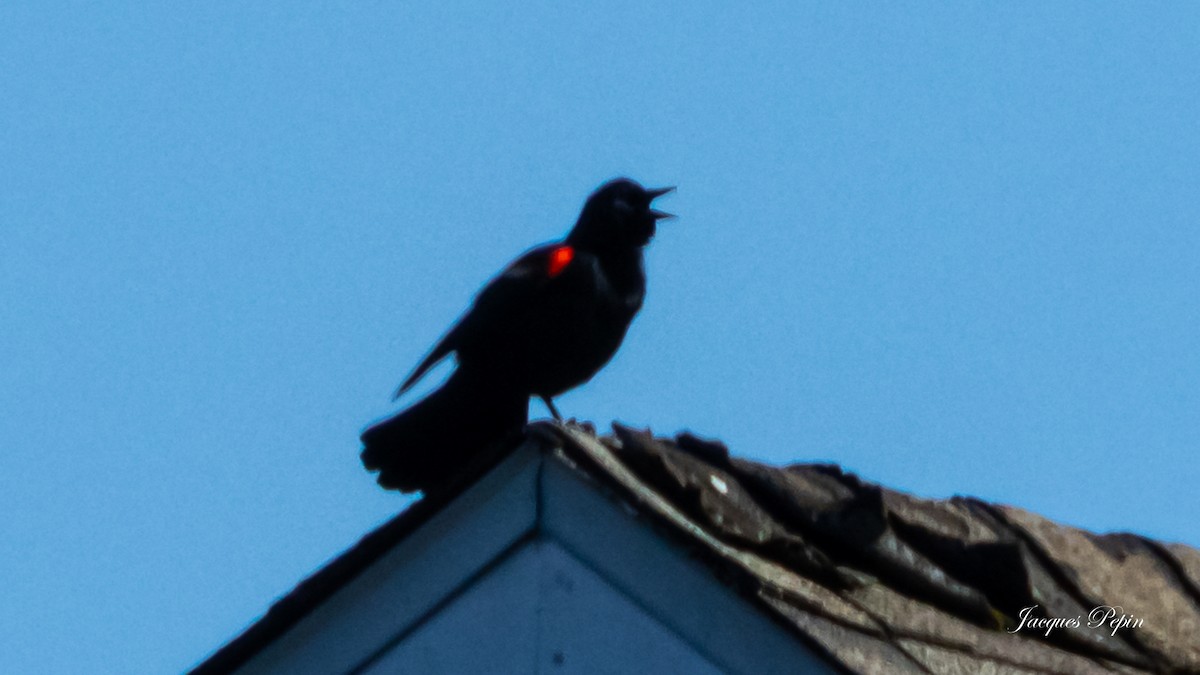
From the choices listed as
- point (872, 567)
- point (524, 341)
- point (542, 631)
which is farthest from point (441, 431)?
point (542, 631)

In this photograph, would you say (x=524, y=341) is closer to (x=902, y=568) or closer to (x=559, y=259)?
(x=559, y=259)

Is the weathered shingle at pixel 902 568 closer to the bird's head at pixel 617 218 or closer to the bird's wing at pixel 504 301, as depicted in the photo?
the bird's wing at pixel 504 301

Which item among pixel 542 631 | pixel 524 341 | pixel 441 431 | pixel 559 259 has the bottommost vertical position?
pixel 542 631

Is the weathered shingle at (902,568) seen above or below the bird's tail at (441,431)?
below

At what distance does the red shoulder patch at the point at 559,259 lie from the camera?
6.07m

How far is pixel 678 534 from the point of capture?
337cm

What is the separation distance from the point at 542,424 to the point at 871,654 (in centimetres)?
67

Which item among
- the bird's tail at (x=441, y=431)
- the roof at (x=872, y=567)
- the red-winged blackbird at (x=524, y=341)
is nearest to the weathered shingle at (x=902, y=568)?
the roof at (x=872, y=567)

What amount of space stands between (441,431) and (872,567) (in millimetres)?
2085

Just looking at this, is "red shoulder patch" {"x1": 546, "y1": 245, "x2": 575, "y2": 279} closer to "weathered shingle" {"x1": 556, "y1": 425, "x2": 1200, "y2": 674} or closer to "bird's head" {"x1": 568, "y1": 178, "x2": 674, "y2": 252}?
"bird's head" {"x1": 568, "y1": 178, "x2": 674, "y2": 252}

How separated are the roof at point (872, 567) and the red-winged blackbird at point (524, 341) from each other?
5.84 ft

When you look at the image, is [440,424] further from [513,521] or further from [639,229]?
[513,521]

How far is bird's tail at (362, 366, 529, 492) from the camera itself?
18.3ft

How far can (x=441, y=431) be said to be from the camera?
18.9 feet
